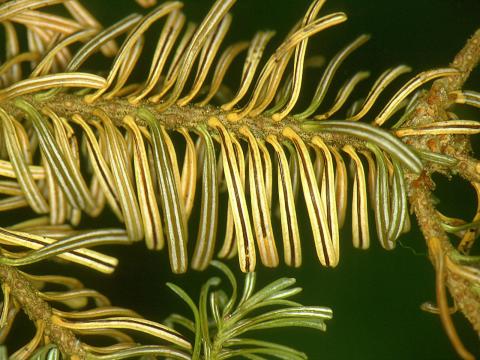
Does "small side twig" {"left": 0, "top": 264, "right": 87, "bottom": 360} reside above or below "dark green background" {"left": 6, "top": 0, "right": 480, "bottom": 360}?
below

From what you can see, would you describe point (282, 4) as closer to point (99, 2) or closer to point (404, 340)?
point (99, 2)

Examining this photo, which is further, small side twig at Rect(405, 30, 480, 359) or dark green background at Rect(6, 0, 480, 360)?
dark green background at Rect(6, 0, 480, 360)

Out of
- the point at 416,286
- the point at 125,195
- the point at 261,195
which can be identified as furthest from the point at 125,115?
the point at 416,286

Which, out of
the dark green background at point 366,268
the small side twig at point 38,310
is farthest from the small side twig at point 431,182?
the small side twig at point 38,310

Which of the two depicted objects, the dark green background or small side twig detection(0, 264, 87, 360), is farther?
the dark green background

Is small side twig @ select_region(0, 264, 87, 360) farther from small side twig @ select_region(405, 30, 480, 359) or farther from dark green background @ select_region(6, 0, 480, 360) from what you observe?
small side twig @ select_region(405, 30, 480, 359)

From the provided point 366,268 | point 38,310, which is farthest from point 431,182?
point 38,310

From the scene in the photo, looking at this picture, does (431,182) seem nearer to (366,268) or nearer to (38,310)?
(366,268)

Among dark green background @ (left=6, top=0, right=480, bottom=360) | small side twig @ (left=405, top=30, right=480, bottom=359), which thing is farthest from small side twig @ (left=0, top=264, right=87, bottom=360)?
small side twig @ (left=405, top=30, right=480, bottom=359)

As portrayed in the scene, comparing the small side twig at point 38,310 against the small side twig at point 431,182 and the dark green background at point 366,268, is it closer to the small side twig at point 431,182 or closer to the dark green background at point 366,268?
the dark green background at point 366,268

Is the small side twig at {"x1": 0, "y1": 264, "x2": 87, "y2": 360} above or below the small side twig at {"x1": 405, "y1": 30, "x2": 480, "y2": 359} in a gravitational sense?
below
